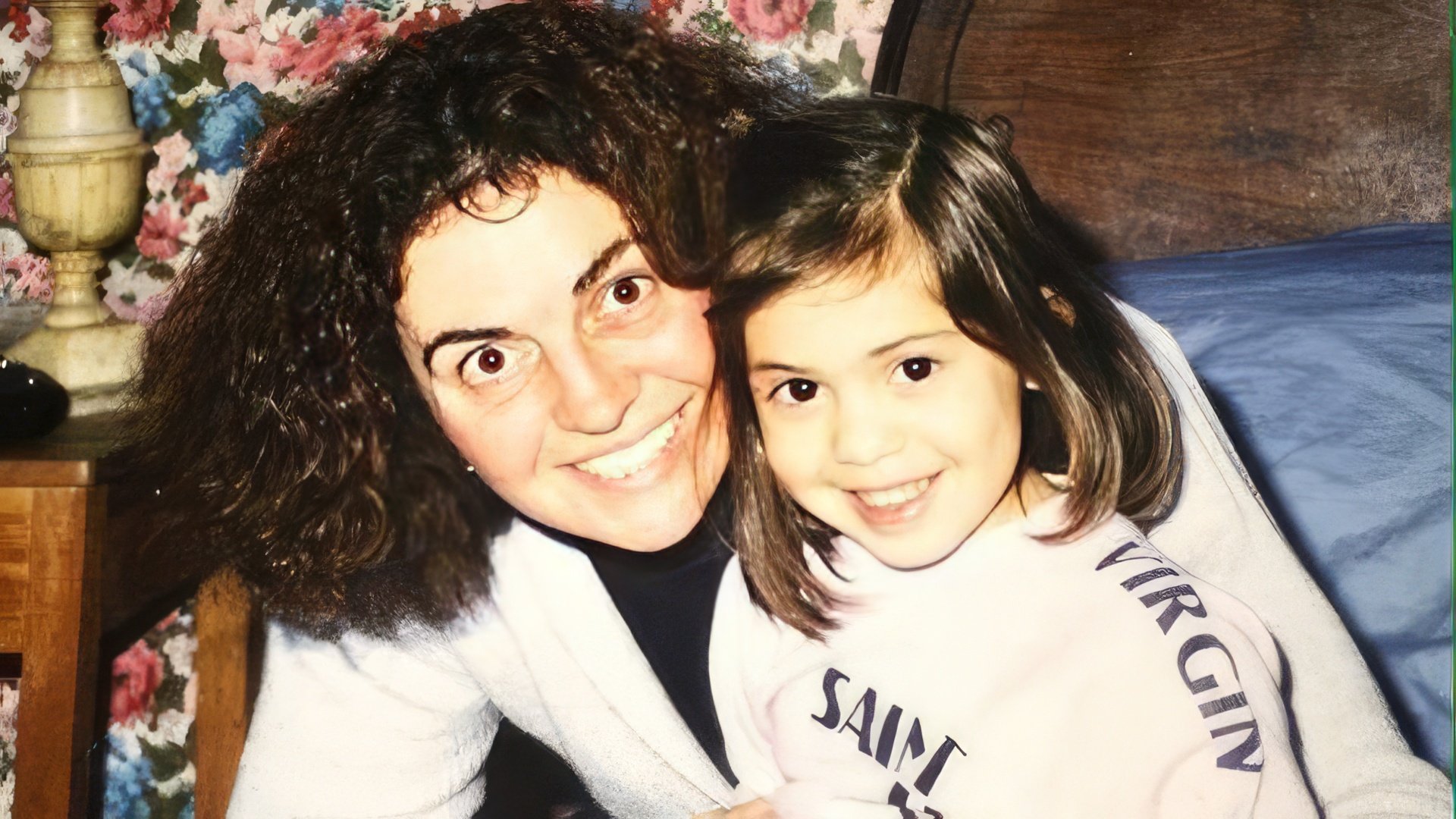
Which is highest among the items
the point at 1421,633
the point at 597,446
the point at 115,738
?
the point at 597,446

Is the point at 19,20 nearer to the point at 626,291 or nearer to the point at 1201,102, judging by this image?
the point at 626,291

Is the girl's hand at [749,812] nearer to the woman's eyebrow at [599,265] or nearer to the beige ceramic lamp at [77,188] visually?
the woman's eyebrow at [599,265]

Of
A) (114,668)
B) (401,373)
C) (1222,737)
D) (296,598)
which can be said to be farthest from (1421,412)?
(114,668)

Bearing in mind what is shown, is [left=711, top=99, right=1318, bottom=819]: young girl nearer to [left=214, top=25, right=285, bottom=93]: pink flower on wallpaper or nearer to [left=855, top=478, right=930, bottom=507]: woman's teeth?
[left=855, top=478, right=930, bottom=507]: woman's teeth

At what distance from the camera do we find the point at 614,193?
108 cm

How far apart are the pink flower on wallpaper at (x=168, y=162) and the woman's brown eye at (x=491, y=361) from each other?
0.38 metres

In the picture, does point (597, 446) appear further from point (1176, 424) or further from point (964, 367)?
point (1176, 424)

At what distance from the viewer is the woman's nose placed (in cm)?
108

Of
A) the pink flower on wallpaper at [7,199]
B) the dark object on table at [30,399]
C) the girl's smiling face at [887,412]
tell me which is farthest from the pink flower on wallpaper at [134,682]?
the girl's smiling face at [887,412]

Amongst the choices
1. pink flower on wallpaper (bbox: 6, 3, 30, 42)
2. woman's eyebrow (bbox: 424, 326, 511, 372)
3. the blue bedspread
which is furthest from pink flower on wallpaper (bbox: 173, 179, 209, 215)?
the blue bedspread

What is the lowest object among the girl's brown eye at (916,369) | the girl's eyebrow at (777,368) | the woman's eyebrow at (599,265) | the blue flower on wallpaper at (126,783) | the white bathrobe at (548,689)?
the blue flower on wallpaper at (126,783)

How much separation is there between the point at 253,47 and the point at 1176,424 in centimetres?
99

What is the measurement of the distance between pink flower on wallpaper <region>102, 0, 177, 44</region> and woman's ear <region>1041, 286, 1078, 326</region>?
0.90 m

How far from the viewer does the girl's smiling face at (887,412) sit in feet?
3.44
